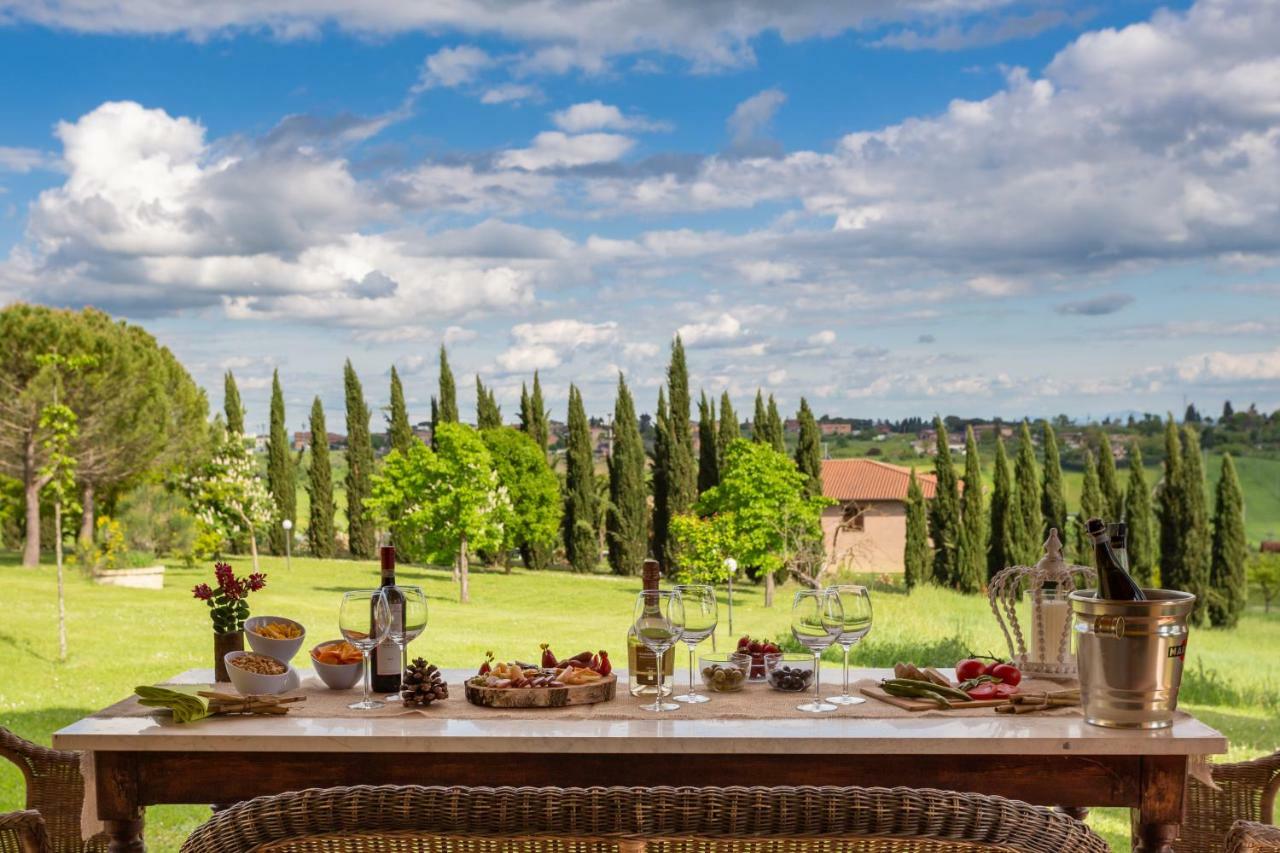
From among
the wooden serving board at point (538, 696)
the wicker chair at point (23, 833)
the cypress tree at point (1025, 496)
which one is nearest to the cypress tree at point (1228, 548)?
the cypress tree at point (1025, 496)

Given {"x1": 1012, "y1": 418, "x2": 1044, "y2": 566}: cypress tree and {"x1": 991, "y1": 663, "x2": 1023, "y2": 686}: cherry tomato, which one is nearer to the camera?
{"x1": 991, "y1": 663, "x2": 1023, "y2": 686}: cherry tomato

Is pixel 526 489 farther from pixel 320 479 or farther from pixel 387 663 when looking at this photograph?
pixel 387 663

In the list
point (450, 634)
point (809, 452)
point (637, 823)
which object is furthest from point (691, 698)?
point (809, 452)

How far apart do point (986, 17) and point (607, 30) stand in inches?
161

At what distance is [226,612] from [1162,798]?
2.09 metres

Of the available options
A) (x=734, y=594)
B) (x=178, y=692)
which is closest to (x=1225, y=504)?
(x=734, y=594)

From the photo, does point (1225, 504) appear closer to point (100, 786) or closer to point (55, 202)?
point (55, 202)

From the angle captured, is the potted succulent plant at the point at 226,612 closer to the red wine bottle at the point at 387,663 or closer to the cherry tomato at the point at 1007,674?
the red wine bottle at the point at 387,663

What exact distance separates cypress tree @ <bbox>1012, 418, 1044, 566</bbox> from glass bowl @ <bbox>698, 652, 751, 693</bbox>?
56.2 ft

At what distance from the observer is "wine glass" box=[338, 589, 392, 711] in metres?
2.55

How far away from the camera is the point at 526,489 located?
74.2 ft

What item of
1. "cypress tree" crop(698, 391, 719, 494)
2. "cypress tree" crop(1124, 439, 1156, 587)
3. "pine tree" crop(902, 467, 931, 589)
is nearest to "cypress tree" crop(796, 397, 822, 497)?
"cypress tree" crop(698, 391, 719, 494)

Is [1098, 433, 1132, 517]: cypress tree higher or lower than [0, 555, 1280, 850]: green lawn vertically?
higher

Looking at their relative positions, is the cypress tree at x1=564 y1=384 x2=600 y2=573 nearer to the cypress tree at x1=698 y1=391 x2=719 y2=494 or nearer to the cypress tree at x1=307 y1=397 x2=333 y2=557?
the cypress tree at x1=698 y1=391 x2=719 y2=494
